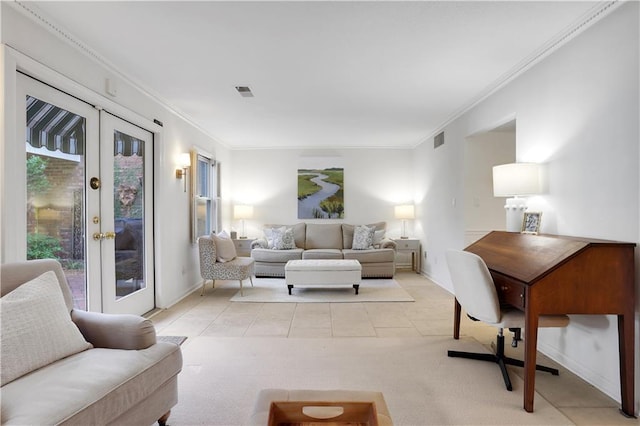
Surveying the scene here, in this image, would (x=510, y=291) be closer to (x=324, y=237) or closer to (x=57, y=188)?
(x=57, y=188)

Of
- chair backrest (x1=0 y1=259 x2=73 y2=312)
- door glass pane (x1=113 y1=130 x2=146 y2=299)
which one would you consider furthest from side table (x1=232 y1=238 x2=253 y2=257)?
chair backrest (x1=0 y1=259 x2=73 y2=312)

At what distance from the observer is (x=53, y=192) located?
2.49 meters

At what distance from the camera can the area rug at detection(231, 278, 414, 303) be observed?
4.43m

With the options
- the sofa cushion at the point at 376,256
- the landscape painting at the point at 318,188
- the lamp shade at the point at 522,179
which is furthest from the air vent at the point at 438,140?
the lamp shade at the point at 522,179

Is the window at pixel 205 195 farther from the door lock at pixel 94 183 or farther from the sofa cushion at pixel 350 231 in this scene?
the sofa cushion at pixel 350 231

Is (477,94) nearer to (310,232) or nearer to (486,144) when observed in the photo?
(486,144)

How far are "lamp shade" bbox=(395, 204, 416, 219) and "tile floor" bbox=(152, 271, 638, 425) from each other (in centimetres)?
217

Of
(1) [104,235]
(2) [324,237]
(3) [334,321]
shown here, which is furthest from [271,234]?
(1) [104,235]

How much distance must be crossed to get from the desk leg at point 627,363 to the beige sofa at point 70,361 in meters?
2.46

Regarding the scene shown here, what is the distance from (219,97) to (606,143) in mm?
3541

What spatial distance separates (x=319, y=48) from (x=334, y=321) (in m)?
2.58

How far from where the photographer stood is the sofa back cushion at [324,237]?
650 centimetres

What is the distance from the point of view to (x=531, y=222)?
2891 millimetres

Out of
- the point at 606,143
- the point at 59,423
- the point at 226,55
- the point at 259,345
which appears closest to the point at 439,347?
the point at 259,345
